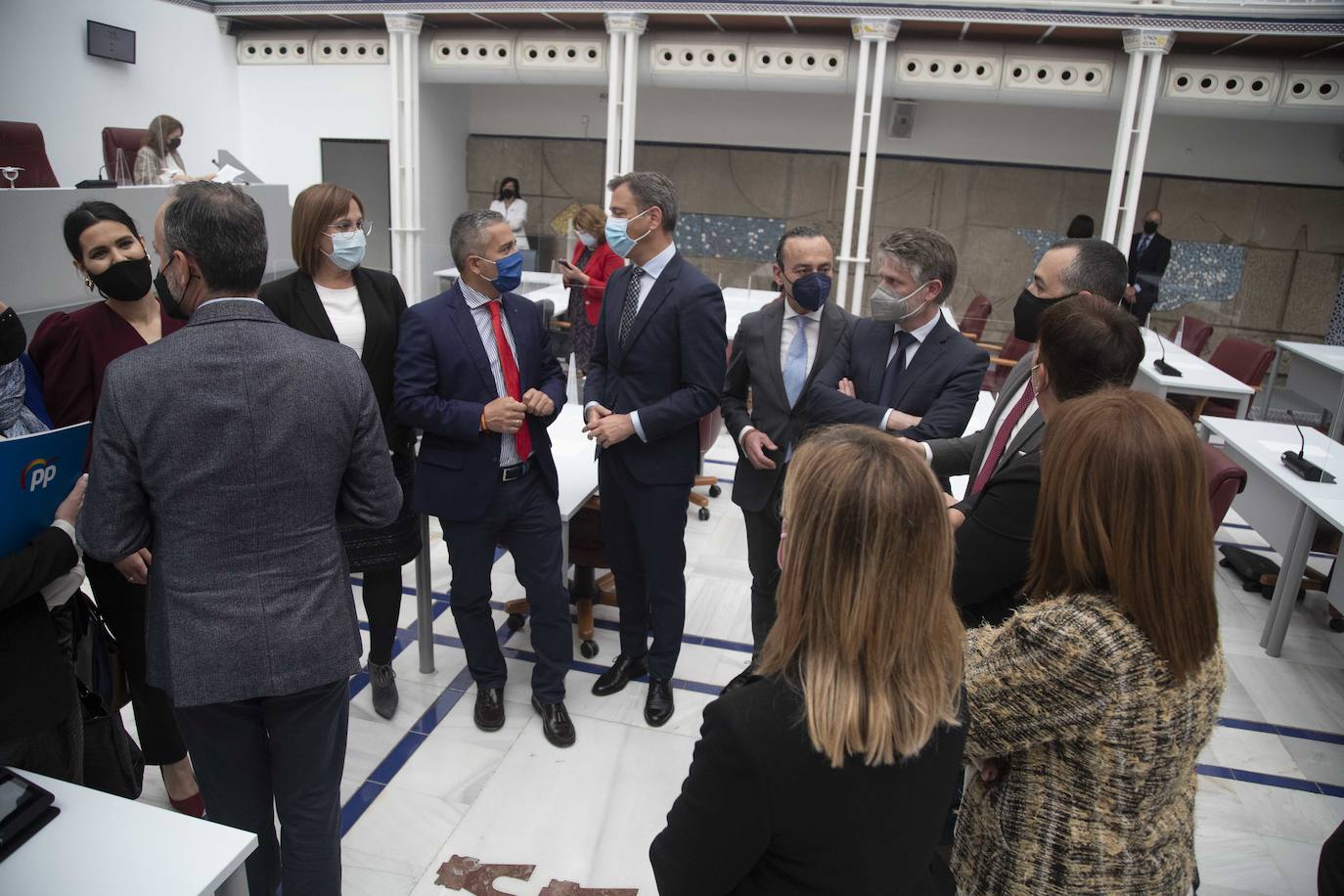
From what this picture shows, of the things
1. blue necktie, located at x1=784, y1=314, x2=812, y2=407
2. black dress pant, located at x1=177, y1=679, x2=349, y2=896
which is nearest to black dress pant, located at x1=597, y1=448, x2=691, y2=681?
blue necktie, located at x1=784, y1=314, x2=812, y2=407

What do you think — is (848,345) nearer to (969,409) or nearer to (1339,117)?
(969,409)

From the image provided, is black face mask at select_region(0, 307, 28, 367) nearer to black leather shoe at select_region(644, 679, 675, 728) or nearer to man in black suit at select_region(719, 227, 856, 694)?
man in black suit at select_region(719, 227, 856, 694)

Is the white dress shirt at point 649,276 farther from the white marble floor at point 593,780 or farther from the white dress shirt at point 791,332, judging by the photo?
the white marble floor at point 593,780

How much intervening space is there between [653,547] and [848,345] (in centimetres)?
98

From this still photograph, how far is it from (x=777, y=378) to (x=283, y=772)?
1.95 m

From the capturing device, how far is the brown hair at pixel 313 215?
277 cm

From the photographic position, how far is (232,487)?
173 cm

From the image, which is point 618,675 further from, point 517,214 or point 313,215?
point 517,214

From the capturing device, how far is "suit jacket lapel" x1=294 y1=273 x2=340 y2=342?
9.13ft

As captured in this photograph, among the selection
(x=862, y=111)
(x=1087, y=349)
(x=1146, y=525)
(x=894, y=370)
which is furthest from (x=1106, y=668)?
(x=862, y=111)

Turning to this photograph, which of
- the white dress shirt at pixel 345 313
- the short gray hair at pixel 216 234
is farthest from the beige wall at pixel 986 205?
the short gray hair at pixel 216 234

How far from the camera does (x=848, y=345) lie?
10.2 feet

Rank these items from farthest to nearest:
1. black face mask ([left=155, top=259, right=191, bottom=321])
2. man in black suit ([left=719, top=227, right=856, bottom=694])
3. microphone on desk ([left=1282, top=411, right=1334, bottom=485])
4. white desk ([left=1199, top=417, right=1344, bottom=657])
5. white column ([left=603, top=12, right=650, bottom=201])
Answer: white column ([left=603, top=12, right=650, bottom=201])
microphone on desk ([left=1282, top=411, right=1334, bottom=485])
white desk ([left=1199, top=417, right=1344, bottom=657])
man in black suit ([left=719, top=227, right=856, bottom=694])
black face mask ([left=155, top=259, right=191, bottom=321])

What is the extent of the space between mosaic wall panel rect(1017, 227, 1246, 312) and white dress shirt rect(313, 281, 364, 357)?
9.35 m
